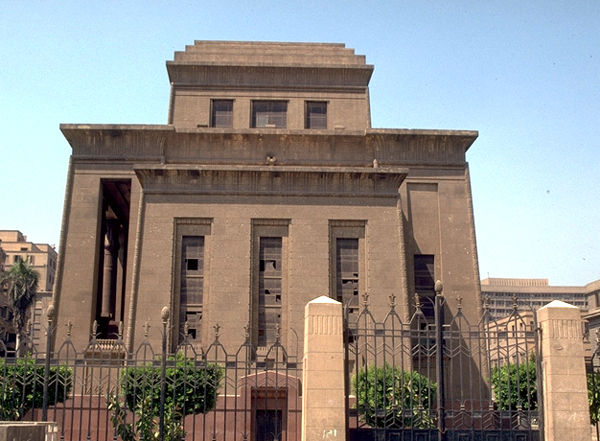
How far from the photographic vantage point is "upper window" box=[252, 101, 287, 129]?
36531mm

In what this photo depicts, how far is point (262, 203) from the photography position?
3041 cm

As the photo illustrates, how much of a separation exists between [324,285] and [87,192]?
11785 millimetres

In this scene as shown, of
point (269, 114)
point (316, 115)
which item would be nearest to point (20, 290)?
point (269, 114)

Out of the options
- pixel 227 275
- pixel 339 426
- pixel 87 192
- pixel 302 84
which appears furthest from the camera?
pixel 302 84

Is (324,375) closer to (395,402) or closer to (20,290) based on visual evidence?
(395,402)

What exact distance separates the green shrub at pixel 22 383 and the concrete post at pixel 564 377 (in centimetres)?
875

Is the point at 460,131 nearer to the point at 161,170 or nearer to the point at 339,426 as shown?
the point at 161,170

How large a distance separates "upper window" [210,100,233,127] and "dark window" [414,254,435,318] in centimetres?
1148

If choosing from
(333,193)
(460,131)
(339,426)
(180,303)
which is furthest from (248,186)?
(339,426)

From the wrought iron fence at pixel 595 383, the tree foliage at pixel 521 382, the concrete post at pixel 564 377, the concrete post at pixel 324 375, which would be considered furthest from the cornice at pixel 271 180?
the concrete post at pixel 324 375

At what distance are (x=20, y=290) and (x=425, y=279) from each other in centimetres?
4190

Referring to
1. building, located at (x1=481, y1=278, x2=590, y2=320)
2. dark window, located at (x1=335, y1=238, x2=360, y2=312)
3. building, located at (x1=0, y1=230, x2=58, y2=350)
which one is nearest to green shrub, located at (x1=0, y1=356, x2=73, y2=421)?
dark window, located at (x1=335, y1=238, x2=360, y2=312)

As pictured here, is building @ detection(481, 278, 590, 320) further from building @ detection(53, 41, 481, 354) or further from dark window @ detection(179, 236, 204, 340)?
dark window @ detection(179, 236, 204, 340)

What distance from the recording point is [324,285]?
96.6 ft
